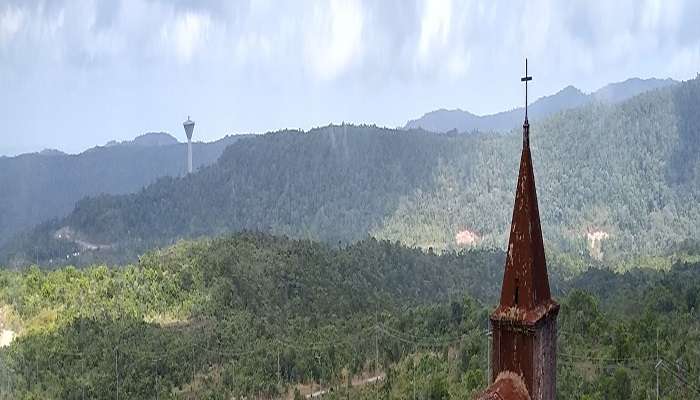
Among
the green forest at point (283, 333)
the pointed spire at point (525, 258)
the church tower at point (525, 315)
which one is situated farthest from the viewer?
the green forest at point (283, 333)

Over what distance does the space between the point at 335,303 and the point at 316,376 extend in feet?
77.9

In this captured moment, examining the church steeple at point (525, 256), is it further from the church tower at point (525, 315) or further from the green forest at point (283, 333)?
the green forest at point (283, 333)

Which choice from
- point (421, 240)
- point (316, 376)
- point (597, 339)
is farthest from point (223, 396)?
point (421, 240)

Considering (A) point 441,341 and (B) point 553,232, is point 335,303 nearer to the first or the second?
(A) point 441,341

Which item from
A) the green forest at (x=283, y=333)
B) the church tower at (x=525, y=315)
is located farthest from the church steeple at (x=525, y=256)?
the green forest at (x=283, y=333)

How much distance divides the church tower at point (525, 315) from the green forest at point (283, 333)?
75.8 ft

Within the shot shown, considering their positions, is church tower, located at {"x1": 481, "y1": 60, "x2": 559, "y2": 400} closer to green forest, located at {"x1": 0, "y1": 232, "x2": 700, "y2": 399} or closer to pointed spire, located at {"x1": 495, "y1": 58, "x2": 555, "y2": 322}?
pointed spire, located at {"x1": 495, "y1": 58, "x2": 555, "y2": 322}

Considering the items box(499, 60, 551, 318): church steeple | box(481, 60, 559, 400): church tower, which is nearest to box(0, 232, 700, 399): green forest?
box(481, 60, 559, 400): church tower

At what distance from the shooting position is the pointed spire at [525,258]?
16.3 m

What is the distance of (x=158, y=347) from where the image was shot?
59.9 meters

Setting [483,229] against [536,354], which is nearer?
[536,354]

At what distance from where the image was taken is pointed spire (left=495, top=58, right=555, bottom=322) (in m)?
16.3

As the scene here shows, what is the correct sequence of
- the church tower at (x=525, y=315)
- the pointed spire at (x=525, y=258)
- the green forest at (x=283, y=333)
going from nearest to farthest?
1. the church tower at (x=525, y=315)
2. the pointed spire at (x=525, y=258)
3. the green forest at (x=283, y=333)

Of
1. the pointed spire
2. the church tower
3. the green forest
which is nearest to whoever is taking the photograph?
the church tower
